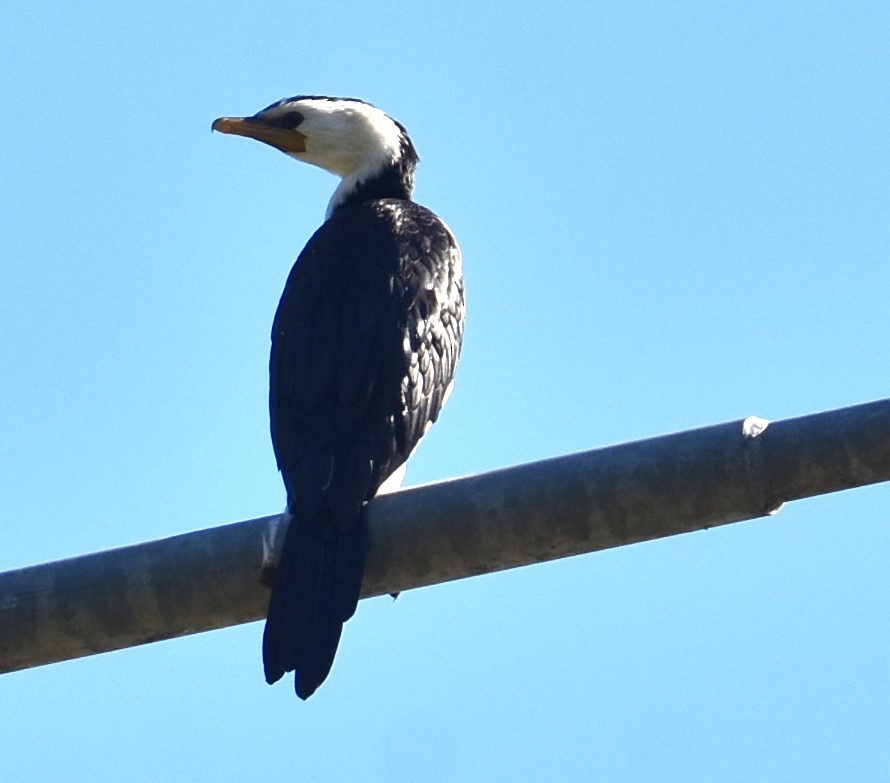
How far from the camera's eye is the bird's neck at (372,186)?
302 inches

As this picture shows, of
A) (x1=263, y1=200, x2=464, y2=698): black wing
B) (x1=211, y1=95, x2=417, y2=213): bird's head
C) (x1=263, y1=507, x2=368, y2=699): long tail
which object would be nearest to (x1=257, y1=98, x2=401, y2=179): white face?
(x1=211, y1=95, x2=417, y2=213): bird's head

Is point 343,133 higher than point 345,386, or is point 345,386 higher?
point 343,133

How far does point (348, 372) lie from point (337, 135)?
2589 millimetres

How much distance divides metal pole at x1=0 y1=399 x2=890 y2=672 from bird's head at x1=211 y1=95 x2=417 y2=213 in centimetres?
431

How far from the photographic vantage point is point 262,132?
7762 millimetres

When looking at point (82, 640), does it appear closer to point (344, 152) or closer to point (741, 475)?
point (741, 475)

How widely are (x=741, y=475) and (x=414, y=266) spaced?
10.2ft

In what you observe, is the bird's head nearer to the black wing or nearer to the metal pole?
the black wing

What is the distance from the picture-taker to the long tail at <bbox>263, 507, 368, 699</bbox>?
4098 millimetres

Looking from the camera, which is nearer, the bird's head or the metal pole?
the metal pole

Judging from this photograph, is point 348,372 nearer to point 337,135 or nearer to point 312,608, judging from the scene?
point 312,608

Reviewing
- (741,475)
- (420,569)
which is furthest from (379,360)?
(741,475)

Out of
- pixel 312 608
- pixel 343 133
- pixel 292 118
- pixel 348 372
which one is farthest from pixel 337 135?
pixel 312 608

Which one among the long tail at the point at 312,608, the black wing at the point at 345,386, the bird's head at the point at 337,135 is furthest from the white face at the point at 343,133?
the long tail at the point at 312,608
